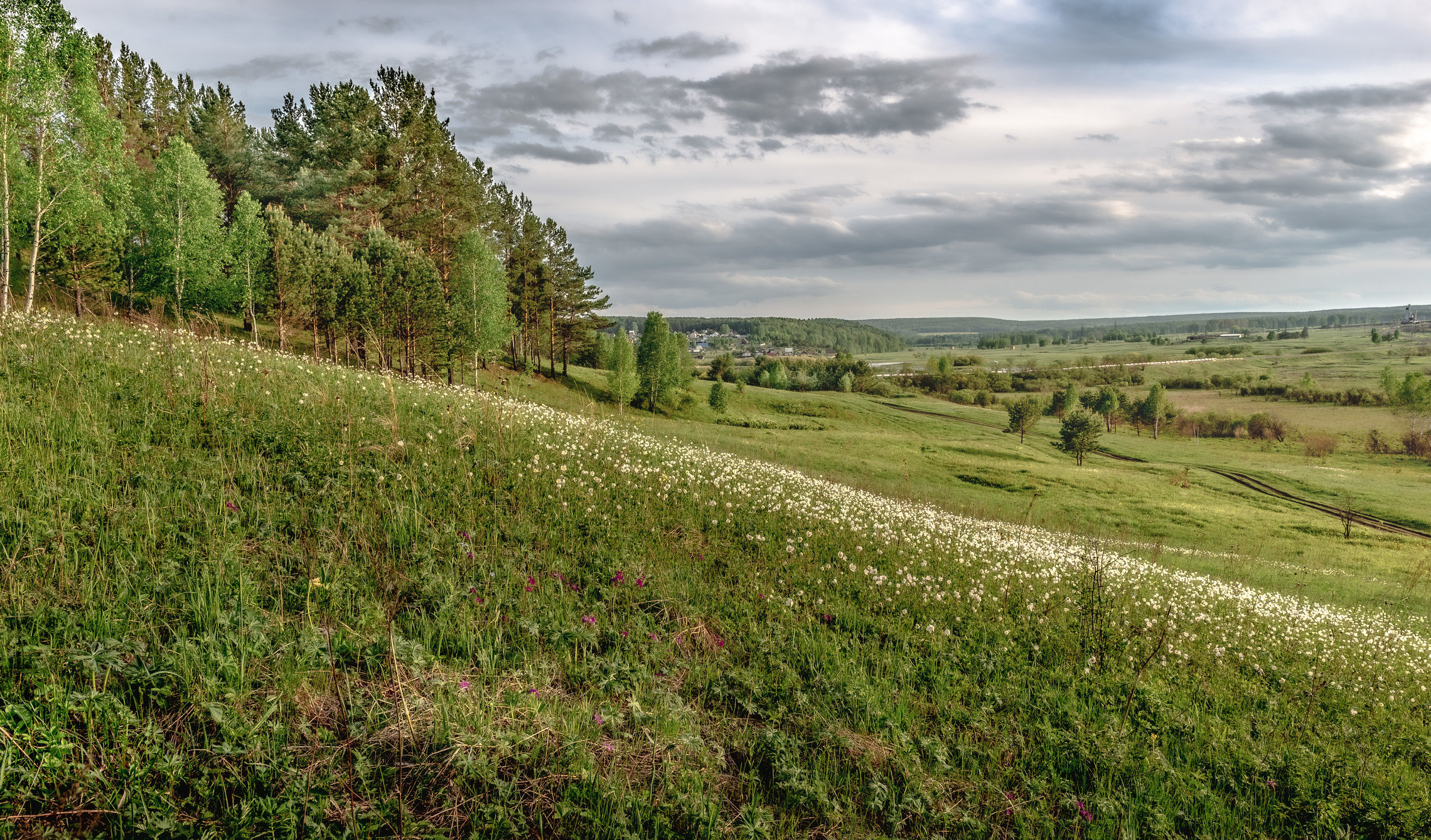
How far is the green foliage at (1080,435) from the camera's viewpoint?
64.9m

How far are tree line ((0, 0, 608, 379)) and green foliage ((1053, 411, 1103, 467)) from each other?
189 ft

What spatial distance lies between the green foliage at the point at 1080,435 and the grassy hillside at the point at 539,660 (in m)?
60.9

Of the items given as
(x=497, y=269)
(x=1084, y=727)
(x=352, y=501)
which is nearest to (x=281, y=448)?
(x=352, y=501)

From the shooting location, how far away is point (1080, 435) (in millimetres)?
65312

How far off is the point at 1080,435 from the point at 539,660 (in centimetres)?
7218

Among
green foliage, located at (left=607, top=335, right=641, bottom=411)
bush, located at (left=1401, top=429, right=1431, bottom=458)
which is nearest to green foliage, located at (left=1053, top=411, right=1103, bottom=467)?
green foliage, located at (left=607, top=335, right=641, bottom=411)

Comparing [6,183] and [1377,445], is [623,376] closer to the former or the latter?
[6,183]

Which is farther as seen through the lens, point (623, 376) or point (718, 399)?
point (718, 399)

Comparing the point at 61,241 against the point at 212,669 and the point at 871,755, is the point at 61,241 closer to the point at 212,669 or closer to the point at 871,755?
the point at 212,669

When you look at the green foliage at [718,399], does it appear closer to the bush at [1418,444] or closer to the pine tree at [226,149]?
the pine tree at [226,149]

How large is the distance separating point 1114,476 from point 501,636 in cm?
5657

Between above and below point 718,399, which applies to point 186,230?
above

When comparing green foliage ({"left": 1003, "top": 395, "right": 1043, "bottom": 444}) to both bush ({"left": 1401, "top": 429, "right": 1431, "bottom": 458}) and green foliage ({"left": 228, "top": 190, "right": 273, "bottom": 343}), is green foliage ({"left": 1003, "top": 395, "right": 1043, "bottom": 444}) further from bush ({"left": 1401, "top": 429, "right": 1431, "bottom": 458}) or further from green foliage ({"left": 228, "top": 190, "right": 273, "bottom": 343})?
green foliage ({"left": 228, "top": 190, "right": 273, "bottom": 343})

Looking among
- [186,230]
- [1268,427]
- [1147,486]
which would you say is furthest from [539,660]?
[1268,427]
